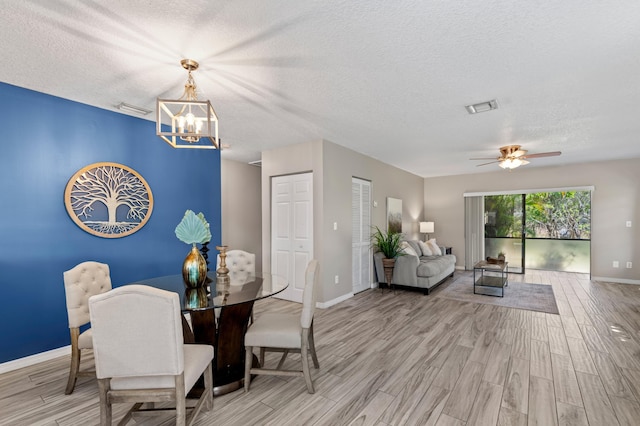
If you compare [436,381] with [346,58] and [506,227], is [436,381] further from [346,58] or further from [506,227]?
[506,227]

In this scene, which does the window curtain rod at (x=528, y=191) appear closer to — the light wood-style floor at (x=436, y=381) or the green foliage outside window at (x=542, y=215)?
the green foliage outside window at (x=542, y=215)

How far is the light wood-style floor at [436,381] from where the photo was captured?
1.97 m

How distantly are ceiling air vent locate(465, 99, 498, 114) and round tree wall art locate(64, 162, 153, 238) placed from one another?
3.85 metres

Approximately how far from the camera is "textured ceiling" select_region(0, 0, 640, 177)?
1.74m

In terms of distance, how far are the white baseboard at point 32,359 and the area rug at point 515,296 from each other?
5.11 metres

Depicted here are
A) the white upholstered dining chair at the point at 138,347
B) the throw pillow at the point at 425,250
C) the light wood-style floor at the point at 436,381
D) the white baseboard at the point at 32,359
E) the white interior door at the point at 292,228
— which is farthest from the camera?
the throw pillow at the point at 425,250

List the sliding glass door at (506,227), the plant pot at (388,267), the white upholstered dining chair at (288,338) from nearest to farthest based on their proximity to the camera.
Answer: the white upholstered dining chair at (288,338) < the plant pot at (388,267) < the sliding glass door at (506,227)

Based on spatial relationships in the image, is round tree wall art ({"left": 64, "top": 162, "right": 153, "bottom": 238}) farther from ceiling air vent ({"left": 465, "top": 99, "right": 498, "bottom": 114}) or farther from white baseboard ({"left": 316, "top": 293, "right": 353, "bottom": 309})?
ceiling air vent ({"left": 465, "top": 99, "right": 498, "bottom": 114})

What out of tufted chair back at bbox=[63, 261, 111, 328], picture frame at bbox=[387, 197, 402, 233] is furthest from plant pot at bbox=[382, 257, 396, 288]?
tufted chair back at bbox=[63, 261, 111, 328]

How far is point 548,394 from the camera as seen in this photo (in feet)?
7.22

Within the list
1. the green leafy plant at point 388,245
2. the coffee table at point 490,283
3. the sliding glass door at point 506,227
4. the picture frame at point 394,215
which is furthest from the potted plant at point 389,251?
the sliding glass door at point 506,227

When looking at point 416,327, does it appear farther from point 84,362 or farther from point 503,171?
point 503,171

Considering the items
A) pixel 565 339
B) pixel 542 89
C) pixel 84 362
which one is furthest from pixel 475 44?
pixel 84 362

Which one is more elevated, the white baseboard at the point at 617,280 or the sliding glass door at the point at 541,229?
the sliding glass door at the point at 541,229
